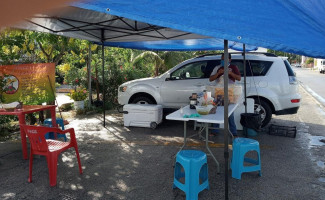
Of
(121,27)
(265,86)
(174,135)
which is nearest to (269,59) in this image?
(265,86)

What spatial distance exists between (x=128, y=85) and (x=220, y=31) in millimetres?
5352

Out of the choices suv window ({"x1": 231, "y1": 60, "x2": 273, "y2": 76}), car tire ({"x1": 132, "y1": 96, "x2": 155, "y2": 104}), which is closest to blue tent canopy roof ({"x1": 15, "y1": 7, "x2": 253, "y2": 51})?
suv window ({"x1": 231, "y1": 60, "x2": 273, "y2": 76})

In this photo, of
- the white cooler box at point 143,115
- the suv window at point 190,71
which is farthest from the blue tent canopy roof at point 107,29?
the white cooler box at point 143,115

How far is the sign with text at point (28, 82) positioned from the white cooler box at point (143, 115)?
2040mm

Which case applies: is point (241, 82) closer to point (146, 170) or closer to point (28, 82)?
point (146, 170)

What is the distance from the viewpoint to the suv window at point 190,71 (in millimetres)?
7141

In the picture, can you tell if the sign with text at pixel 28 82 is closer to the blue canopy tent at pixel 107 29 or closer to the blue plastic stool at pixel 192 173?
the blue canopy tent at pixel 107 29

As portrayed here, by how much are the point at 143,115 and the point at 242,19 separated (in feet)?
15.0

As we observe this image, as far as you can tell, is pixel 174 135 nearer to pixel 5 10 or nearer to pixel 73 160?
pixel 73 160

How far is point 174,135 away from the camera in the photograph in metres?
6.25

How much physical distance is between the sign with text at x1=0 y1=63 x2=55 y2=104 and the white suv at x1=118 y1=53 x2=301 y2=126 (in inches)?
94.5

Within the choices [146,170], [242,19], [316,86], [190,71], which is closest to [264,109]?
[190,71]

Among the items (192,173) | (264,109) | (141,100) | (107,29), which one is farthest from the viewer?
(141,100)

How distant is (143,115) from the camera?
6.80 m
